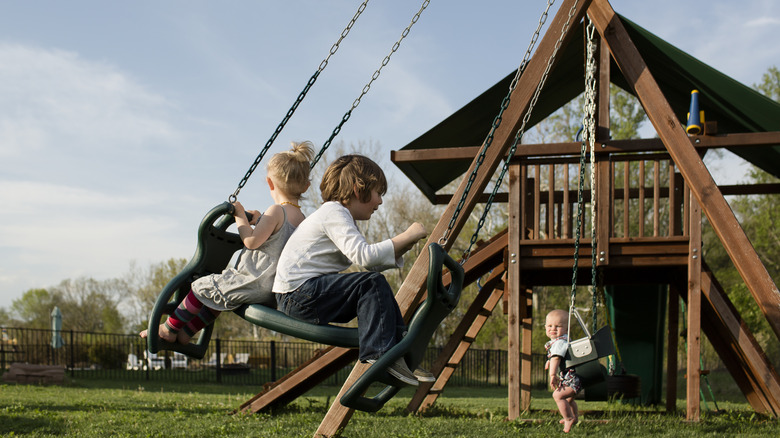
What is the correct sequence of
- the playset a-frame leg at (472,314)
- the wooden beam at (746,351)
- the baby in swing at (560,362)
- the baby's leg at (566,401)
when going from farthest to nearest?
the playset a-frame leg at (472,314) < the wooden beam at (746,351) < the baby's leg at (566,401) < the baby in swing at (560,362)

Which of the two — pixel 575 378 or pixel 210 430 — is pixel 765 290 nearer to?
pixel 575 378

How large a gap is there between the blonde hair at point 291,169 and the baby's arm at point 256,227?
238mm

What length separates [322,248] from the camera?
3.76 m

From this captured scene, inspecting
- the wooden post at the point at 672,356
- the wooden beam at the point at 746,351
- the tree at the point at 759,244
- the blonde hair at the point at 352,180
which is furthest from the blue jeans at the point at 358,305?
the tree at the point at 759,244

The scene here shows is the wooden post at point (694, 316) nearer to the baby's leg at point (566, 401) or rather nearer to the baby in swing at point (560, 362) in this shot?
the baby's leg at point (566, 401)

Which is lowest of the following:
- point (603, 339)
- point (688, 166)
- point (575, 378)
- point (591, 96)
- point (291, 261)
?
point (575, 378)

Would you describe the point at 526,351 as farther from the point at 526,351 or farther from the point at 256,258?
the point at 256,258

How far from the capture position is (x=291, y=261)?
12.4 feet

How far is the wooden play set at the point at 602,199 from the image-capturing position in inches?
240

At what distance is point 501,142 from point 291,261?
261 centimetres

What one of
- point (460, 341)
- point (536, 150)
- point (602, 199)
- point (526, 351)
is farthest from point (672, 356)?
point (536, 150)

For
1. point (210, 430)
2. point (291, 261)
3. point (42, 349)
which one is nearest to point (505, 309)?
point (210, 430)

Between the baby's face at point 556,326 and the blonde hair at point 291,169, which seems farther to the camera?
the baby's face at point 556,326

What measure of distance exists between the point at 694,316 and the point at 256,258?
5542mm
